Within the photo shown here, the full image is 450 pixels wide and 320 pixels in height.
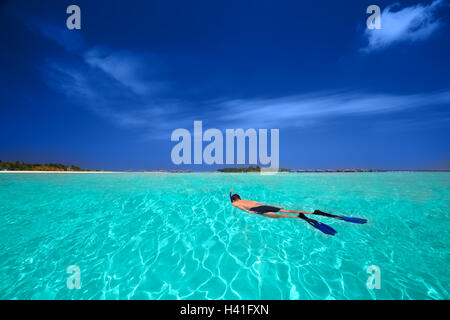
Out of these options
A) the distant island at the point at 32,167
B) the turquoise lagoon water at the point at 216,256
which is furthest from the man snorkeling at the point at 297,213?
the distant island at the point at 32,167

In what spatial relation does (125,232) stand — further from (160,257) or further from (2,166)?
(2,166)

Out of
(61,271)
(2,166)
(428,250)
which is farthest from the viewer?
(2,166)

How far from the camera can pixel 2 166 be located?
159 feet

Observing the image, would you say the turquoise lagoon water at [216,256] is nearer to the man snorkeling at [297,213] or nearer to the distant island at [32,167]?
the man snorkeling at [297,213]

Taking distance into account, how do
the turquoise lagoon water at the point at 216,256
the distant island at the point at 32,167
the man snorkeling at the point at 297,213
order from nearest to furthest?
the turquoise lagoon water at the point at 216,256, the man snorkeling at the point at 297,213, the distant island at the point at 32,167

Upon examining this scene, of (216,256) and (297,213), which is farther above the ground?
(297,213)

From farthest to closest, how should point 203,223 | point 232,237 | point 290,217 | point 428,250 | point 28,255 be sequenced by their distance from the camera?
point 290,217
point 203,223
point 232,237
point 428,250
point 28,255

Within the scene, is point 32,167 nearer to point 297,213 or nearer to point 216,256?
point 216,256

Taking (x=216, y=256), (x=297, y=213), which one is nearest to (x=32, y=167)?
(x=216, y=256)

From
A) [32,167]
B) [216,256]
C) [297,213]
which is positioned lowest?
[216,256]
